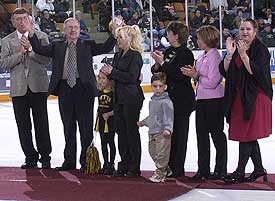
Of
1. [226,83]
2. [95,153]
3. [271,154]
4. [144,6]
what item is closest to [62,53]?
[95,153]

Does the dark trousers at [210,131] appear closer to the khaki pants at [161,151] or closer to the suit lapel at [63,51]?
the khaki pants at [161,151]

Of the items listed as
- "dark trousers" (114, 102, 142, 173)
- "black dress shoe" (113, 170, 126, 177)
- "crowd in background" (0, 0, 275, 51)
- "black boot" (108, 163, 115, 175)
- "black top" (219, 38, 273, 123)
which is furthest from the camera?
"crowd in background" (0, 0, 275, 51)

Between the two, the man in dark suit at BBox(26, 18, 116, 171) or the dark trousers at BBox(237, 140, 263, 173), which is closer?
the dark trousers at BBox(237, 140, 263, 173)

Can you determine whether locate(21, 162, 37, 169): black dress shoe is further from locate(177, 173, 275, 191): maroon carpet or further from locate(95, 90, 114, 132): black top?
locate(177, 173, 275, 191): maroon carpet

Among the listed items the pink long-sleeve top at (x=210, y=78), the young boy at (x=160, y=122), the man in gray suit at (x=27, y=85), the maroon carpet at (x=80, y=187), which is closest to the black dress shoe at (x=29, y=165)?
the man in gray suit at (x=27, y=85)

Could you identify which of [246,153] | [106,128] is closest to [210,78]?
[246,153]

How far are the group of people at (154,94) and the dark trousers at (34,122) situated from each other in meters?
0.01

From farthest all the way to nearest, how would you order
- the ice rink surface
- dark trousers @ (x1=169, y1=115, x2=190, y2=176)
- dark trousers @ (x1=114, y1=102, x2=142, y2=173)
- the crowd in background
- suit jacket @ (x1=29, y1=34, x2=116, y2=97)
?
the crowd in background < suit jacket @ (x1=29, y1=34, x2=116, y2=97) < dark trousers @ (x1=114, y1=102, x2=142, y2=173) < dark trousers @ (x1=169, y1=115, x2=190, y2=176) < the ice rink surface

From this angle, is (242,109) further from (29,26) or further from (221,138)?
(29,26)

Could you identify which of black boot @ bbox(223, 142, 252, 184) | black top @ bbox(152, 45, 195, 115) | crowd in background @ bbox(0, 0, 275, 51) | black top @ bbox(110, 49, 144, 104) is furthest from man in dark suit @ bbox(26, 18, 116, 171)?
crowd in background @ bbox(0, 0, 275, 51)

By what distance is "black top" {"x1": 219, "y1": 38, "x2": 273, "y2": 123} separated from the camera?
6273mm

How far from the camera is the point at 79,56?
7250 mm

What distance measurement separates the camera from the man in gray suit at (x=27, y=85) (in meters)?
7.41

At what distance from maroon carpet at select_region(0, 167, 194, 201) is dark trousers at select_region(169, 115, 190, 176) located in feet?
0.78
